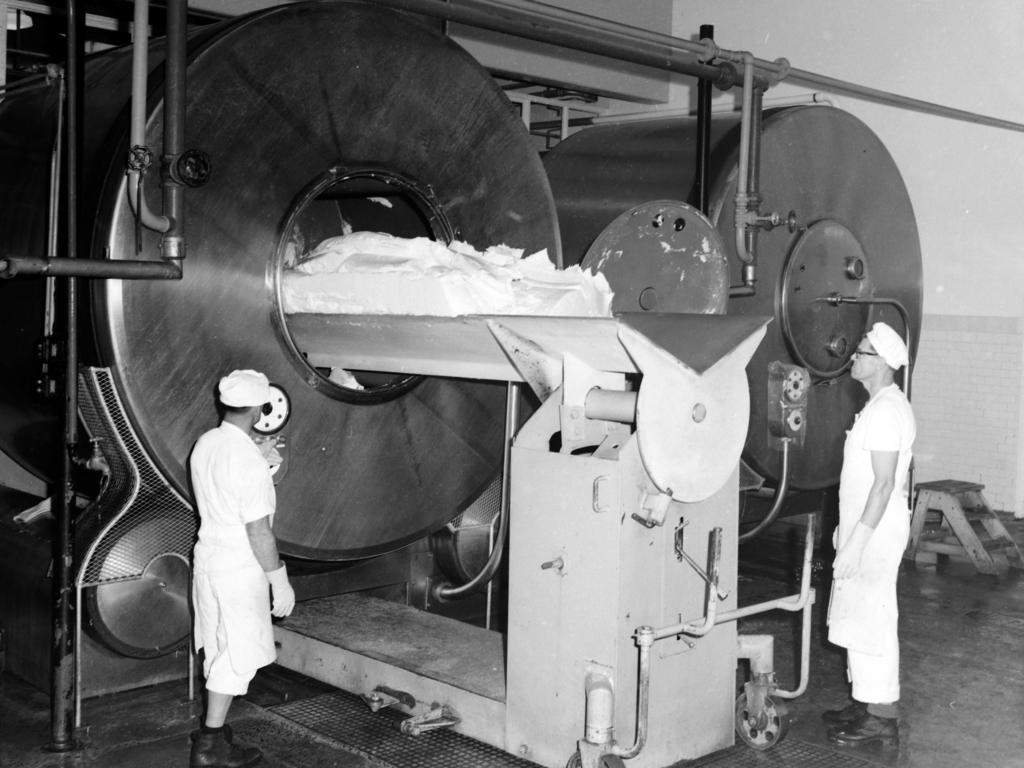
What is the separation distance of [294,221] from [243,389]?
64cm

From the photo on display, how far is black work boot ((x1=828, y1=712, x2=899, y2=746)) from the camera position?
3816mm

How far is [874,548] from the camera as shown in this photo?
3.90 metres

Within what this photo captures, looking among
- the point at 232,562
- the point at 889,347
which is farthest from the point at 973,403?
the point at 232,562

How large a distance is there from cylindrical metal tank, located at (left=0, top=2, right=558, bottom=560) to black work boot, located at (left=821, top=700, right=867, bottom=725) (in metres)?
1.45

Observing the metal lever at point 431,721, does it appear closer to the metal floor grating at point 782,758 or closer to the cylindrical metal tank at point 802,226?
the metal floor grating at point 782,758

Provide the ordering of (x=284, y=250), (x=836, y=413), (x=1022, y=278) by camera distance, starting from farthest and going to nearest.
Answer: (x=1022, y=278)
(x=836, y=413)
(x=284, y=250)

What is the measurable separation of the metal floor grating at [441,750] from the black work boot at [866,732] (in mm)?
108

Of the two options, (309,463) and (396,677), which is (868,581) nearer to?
(396,677)

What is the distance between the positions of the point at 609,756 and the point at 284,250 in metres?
1.80

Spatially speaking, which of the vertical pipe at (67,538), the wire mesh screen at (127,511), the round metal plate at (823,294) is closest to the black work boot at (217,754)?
the vertical pipe at (67,538)

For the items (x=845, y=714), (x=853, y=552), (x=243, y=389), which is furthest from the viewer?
(x=845, y=714)

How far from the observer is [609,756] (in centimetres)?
316

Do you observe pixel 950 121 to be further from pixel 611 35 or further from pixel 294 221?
pixel 294 221

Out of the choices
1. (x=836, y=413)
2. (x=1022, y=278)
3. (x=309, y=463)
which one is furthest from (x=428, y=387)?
(x=1022, y=278)
